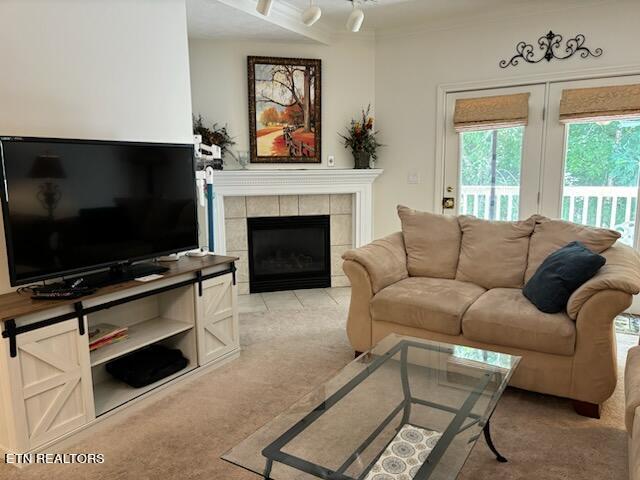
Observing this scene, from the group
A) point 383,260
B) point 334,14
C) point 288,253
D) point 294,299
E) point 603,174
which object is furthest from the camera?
point 288,253

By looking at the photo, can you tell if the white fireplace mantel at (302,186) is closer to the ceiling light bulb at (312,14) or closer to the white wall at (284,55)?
the white wall at (284,55)

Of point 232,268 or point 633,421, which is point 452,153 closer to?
point 232,268

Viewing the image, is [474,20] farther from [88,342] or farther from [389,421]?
[88,342]

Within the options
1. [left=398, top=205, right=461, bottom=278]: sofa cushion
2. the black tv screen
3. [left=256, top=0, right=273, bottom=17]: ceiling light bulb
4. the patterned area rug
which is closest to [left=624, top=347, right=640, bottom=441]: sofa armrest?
the patterned area rug

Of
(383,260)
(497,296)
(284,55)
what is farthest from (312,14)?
(497,296)

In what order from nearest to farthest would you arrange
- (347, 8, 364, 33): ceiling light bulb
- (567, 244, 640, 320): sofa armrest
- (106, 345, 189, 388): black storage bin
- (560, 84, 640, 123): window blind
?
(567, 244, 640, 320): sofa armrest
(106, 345, 189, 388): black storage bin
(347, 8, 364, 33): ceiling light bulb
(560, 84, 640, 123): window blind

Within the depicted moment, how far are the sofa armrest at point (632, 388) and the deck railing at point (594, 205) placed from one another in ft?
7.66

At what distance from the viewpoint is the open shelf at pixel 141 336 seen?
247 cm

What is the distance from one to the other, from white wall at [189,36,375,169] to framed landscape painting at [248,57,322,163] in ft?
0.25

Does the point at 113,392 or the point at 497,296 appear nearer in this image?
the point at 113,392

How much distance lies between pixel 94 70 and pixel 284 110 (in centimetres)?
234

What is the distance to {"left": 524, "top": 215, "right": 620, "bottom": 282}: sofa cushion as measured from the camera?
287cm

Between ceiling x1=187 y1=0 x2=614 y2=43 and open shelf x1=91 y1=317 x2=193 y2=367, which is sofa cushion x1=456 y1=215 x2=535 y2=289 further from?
ceiling x1=187 y1=0 x2=614 y2=43

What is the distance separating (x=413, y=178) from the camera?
5027mm
